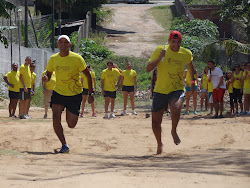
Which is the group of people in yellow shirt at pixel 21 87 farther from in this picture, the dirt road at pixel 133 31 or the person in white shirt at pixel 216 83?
the dirt road at pixel 133 31

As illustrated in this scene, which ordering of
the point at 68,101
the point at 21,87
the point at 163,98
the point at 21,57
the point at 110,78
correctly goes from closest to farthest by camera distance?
the point at 163,98, the point at 68,101, the point at 21,87, the point at 110,78, the point at 21,57

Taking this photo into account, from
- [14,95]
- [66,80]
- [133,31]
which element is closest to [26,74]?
[14,95]

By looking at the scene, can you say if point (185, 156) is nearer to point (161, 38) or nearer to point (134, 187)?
point (134, 187)

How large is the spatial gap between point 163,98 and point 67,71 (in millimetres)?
1754

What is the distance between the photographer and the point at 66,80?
9.30 metres

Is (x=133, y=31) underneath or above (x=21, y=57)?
above

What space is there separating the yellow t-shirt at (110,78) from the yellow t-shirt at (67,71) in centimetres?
825

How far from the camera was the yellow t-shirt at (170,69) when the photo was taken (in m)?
8.82

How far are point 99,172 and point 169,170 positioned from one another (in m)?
0.91

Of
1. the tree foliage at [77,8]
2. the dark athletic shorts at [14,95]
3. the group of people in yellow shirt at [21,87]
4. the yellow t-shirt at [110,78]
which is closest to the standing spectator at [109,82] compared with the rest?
the yellow t-shirt at [110,78]

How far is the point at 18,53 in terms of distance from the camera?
23.3 meters

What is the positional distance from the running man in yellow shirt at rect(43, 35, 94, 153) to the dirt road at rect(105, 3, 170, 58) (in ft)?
86.5

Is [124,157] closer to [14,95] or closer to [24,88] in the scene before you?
[24,88]

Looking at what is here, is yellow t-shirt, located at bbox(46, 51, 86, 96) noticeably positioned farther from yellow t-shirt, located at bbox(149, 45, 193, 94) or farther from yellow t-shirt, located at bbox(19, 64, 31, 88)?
yellow t-shirt, located at bbox(19, 64, 31, 88)
